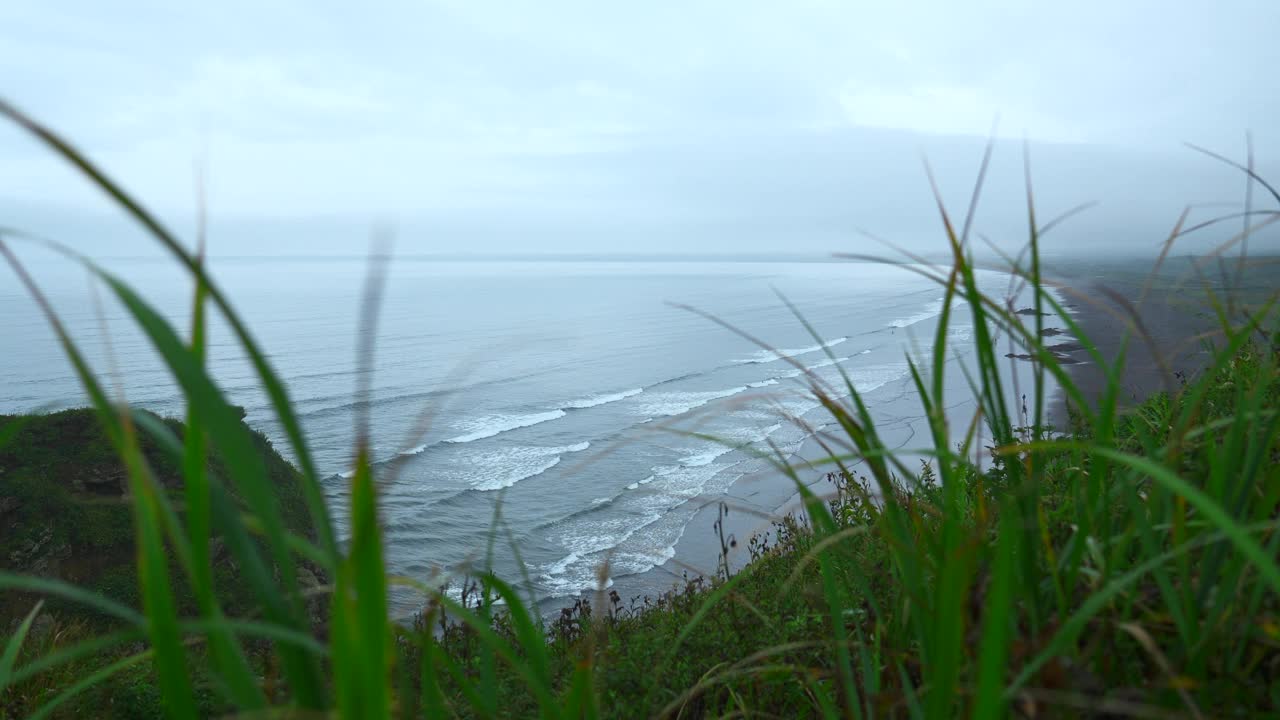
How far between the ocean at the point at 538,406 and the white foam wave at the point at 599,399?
0.14 metres

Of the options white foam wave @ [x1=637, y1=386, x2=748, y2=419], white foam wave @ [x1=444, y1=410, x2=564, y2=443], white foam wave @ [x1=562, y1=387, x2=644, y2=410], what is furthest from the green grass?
white foam wave @ [x1=562, y1=387, x2=644, y2=410]

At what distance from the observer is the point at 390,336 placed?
178ft

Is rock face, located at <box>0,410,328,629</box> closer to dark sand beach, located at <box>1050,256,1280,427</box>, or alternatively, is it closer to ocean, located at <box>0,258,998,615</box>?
ocean, located at <box>0,258,998,615</box>

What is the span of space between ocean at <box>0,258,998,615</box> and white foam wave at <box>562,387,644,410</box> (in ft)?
0.45

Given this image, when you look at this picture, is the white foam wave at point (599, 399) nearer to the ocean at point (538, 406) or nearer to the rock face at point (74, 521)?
the ocean at point (538, 406)

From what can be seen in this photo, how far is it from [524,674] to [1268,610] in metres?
1.18

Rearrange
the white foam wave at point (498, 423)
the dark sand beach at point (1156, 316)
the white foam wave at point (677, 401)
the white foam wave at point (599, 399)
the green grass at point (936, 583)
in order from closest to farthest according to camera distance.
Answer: the green grass at point (936, 583) → the dark sand beach at point (1156, 316) → the white foam wave at point (498, 423) → the white foam wave at point (677, 401) → the white foam wave at point (599, 399)

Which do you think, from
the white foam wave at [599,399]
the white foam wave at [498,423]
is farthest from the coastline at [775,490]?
the white foam wave at [498,423]


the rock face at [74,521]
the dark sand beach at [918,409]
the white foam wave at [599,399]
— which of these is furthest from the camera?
the white foam wave at [599,399]

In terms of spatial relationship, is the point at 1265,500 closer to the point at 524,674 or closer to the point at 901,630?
the point at 901,630

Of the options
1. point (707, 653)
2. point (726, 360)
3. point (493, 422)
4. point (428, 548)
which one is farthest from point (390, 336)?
point (707, 653)

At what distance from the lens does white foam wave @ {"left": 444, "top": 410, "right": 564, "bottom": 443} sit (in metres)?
25.0

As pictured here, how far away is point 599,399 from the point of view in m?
30.2

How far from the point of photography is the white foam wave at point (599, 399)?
2900 centimetres
